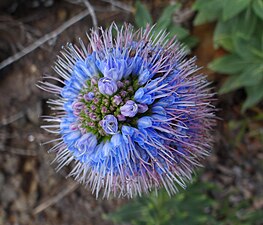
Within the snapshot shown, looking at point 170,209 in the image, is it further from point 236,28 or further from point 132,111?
point 236,28

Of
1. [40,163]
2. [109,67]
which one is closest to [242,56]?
[109,67]

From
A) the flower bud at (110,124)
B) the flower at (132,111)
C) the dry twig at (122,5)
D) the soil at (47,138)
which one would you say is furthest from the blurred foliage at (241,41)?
the flower bud at (110,124)

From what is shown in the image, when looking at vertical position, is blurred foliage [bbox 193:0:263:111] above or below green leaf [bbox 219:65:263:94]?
above

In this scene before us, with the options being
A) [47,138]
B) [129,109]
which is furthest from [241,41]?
[47,138]

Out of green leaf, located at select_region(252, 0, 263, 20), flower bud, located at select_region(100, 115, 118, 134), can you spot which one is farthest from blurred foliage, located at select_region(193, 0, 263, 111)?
flower bud, located at select_region(100, 115, 118, 134)

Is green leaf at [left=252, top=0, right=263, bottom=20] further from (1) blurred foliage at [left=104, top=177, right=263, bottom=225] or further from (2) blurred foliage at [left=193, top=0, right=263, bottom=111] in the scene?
(1) blurred foliage at [left=104, top=177, right=263, bottom=225]

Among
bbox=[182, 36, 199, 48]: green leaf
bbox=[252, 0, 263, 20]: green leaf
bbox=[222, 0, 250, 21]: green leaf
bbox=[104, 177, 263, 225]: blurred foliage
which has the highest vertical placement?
bbox=[182, 36, 199, 48]: green leaf

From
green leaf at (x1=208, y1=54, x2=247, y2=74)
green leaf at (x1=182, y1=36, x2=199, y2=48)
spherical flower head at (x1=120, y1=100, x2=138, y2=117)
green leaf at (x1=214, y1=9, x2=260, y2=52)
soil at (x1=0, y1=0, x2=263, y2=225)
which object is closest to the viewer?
spherical flower head at (x1=120, y1=100, x2=138, y2=117)
